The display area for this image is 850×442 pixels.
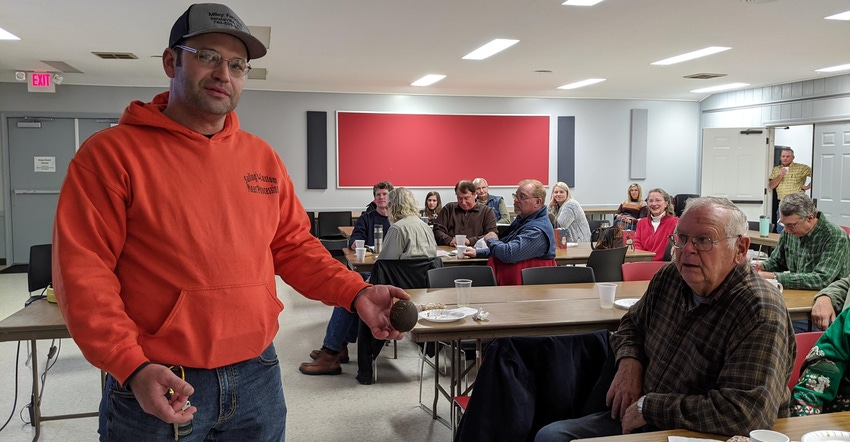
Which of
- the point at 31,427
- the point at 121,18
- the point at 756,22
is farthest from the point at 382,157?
the point at 31,427

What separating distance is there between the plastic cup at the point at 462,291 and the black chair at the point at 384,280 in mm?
1089

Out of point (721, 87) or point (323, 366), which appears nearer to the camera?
point (323, 366)

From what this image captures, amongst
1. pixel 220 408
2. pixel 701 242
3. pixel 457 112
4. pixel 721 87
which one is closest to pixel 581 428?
pixel 701 242

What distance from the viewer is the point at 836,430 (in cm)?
170

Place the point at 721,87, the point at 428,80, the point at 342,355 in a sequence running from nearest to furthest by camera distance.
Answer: the point at 342,355
the point at 428,80
the point at 721,87

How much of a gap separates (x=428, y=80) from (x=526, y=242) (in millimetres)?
6277

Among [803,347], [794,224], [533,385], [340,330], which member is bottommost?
[340,330]

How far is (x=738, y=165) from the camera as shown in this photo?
38.4 feet

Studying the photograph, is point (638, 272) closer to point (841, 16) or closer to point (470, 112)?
point (841, 16)

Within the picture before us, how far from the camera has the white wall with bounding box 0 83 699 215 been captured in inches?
400

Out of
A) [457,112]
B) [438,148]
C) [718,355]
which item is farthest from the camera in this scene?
[457,112]

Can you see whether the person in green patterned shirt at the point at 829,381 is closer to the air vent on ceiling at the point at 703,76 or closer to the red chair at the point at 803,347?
the red chair at the point at 803,347

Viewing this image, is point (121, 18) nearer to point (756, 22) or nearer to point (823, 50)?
point (756, 22)

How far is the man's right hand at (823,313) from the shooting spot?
326 cm
